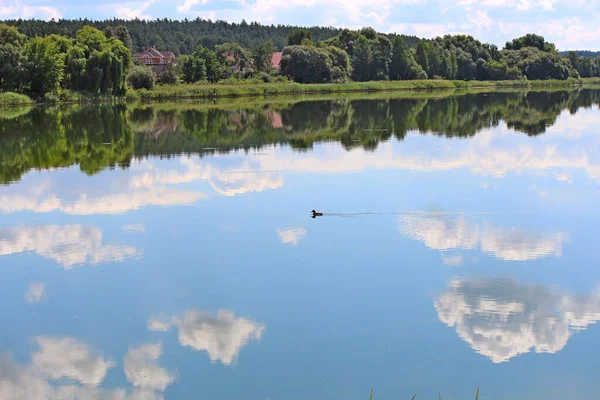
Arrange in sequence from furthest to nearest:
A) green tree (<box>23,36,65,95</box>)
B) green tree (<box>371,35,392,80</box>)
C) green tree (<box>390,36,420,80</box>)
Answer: green tree (<box>390,36,420,80</box>) < green tree (<box>371,35,392,80</box>) < green tree (<box>23,36,65,95</box>)

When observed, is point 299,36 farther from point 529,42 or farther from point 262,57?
point 529,42

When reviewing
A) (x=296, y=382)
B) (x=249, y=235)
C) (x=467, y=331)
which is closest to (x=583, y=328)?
(x=467, y=331)

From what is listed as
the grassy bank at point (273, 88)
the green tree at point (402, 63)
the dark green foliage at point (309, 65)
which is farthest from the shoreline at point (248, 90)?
the green tree at point (402, 63)

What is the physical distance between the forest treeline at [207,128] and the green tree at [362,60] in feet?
116

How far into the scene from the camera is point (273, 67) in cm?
7769

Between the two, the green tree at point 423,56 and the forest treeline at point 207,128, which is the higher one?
the green tree at point 423,56

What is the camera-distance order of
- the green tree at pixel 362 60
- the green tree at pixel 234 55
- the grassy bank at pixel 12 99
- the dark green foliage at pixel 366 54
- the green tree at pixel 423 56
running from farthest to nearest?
the green tree at pixel 423 56 → the dark green foliage at pixel 366 54 → the green tree at pixel 362 60 → the green tree at pixel 234 55 → the grassy bank at pixel 12 99

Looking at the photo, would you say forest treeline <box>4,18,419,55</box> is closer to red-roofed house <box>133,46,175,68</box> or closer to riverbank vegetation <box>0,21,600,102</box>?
red-roofed house <box>133,46,175,68</box>

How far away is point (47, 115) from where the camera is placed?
131 ft

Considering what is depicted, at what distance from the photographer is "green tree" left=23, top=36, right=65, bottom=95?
50625 millimetres

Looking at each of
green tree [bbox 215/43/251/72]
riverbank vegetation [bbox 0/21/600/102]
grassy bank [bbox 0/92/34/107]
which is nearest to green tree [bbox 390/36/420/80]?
riverbank vegetation [bbox 0/21/600/102]

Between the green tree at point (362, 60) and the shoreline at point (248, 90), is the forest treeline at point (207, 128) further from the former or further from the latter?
the green tree at point (362, 60)

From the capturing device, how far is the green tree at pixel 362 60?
80.1 m

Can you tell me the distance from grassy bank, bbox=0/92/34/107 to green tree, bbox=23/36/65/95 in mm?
1840
